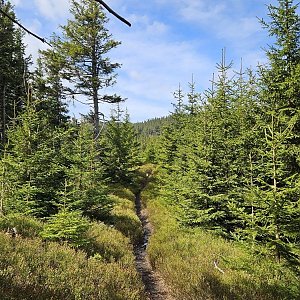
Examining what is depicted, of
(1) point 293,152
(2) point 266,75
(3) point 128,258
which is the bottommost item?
(3) point 128,258

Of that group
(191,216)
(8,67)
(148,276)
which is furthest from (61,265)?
(8,67)

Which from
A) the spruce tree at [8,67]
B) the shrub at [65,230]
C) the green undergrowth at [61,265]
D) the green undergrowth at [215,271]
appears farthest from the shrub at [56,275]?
the spruce tree at [8,67]

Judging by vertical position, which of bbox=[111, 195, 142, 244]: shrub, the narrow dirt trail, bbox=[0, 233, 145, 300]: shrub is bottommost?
the narrow dirt trail

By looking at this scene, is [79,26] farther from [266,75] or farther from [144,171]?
[144,171]

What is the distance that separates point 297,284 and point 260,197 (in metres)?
2.05

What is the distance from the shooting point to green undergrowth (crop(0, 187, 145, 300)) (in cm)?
533

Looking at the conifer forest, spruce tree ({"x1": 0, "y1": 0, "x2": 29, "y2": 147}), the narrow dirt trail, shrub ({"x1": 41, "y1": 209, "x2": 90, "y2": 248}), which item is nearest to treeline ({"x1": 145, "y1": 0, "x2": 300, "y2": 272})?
the conifer forest

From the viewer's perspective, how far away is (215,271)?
8609 millimetres

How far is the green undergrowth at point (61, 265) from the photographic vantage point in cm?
533

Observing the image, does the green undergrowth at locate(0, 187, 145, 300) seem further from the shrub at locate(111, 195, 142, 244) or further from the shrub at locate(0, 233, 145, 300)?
the shrub at locate(111, 195, 142, 244)

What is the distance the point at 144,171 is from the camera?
37.2 meters

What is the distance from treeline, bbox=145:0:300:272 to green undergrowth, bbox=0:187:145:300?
140 inches

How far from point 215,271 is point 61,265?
451cm

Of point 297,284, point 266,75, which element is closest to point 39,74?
point 266,75
